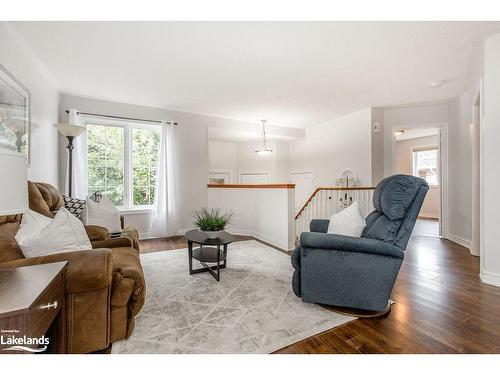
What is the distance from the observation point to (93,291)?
136 cm

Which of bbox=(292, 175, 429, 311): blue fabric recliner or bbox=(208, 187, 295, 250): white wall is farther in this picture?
bbox=(208, 187, 295, 250): white wall

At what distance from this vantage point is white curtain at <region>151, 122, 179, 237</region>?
4.53 m

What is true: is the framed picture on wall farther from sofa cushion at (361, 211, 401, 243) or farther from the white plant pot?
sofa cushion at (361, 211, 401, 243)

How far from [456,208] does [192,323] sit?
4871 millimetres

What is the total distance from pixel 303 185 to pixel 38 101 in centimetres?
552

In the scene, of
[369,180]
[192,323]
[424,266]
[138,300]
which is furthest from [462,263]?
[138,300]

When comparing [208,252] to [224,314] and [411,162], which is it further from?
[411,162]

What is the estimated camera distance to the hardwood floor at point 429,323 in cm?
148

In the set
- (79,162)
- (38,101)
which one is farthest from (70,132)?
(79,162)

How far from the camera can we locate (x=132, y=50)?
8.60ft

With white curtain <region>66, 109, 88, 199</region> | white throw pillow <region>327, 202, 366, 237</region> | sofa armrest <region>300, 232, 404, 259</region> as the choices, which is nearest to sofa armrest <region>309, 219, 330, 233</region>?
white throw pillow <region>327, 202, 366, 237</region>

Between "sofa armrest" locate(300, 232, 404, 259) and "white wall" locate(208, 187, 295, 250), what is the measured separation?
1.82m

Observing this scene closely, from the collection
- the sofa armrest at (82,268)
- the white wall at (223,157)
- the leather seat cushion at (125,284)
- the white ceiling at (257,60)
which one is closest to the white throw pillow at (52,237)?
the sofa armrest at (82,268)
